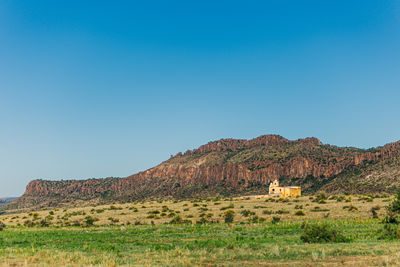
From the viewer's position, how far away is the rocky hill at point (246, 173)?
83562 millimetres

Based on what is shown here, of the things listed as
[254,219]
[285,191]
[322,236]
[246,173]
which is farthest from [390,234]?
[246,173]

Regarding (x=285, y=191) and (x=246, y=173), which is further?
(x=246, y=173)

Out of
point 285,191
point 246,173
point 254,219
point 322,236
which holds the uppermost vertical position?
point 246,173

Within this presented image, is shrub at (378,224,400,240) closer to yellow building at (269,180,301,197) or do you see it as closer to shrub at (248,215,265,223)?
shrub at (248,215,265,223)

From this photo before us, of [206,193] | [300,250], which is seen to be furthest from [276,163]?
[300,250]

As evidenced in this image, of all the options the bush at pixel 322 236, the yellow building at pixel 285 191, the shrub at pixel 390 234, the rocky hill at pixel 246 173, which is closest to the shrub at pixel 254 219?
the bush at pixel 322 236

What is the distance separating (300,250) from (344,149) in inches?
4713

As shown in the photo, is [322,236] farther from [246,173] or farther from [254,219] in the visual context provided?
[246,173]

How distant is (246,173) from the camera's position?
119438 mm

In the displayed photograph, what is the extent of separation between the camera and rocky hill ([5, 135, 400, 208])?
83.6 metres

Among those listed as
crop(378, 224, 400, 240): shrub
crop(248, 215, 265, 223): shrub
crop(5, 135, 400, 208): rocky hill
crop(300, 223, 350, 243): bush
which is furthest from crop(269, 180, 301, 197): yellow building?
crop(300, 223, 350, 243): bush

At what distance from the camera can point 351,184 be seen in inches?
3061

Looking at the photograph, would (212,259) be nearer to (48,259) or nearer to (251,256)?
(251,256)

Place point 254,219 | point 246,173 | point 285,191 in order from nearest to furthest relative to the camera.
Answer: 1. point 254,219
2. point 285,191
3. point 246,173
